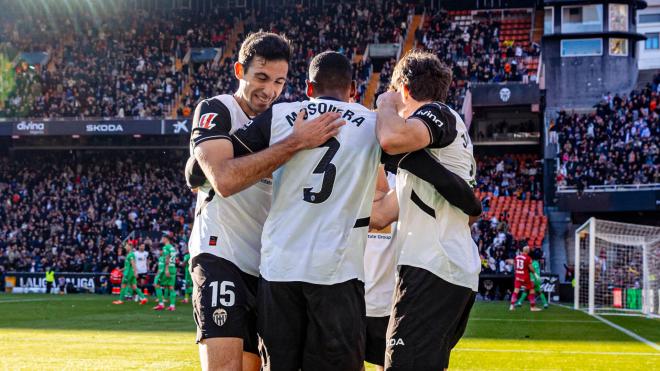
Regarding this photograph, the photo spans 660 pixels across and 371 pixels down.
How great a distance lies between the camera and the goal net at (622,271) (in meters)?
24.0

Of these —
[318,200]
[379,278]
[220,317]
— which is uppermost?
[318,200]

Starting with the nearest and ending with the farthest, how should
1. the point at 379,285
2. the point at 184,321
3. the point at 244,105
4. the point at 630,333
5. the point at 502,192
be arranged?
1. the point at 244,105
2. the point at 379,285
3. the point at 630,333
4. the point at 184,321
5. the point at 502,192

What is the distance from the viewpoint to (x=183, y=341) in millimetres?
14188

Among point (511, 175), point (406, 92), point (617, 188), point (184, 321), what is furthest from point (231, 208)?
point (511, 175)

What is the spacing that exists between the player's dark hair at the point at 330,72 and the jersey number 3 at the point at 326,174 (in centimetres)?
33

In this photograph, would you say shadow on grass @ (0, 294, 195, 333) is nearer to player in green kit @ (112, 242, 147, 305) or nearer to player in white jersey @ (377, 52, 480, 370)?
player in green kit @ (112, 242, 147, 305)

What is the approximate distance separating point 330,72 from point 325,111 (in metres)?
0.23

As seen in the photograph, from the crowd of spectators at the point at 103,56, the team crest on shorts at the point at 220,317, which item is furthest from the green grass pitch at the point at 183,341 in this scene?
the crowd of spectators at the point at 103,56

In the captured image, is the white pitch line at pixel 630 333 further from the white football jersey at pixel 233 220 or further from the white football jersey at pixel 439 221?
the white football jersey at pixel 233 220

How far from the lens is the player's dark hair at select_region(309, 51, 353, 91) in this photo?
187 inches

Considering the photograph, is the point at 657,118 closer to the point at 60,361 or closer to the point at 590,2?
the point at 590,2

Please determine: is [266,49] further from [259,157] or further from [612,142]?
[612,142]

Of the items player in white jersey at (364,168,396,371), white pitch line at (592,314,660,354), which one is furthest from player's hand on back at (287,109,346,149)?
white pitch line at (592,314,660,354)

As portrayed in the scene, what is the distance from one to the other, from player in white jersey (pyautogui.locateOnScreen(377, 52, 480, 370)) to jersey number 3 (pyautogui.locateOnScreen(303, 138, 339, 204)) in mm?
383
